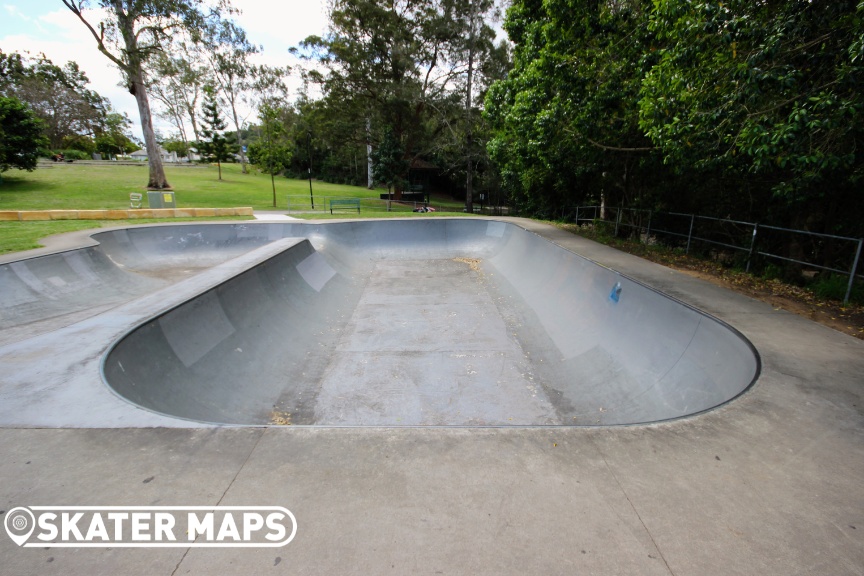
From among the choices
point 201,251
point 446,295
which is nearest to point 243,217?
point 201,251

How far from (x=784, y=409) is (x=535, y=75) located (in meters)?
9.11

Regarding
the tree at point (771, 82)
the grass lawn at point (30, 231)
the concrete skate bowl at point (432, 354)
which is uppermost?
the tree at point (771, 82)

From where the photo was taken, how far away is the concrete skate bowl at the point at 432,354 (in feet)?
14.2

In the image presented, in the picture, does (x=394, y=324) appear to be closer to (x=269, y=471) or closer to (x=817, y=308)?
(x=269, y=471)

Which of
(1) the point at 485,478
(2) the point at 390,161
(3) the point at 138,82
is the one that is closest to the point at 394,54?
(2) the point at 390,161

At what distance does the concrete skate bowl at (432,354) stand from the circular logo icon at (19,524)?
173 centimetres

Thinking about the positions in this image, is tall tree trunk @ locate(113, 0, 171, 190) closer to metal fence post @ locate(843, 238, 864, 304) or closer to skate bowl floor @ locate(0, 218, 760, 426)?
skate bowl floor @ locate(0, 218, 760, 426)

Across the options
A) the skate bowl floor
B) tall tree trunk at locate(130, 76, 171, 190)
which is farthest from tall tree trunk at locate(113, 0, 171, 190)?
the skate bowl floor

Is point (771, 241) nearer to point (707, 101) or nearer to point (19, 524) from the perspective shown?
point (707, 101)

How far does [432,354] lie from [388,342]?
0.98m

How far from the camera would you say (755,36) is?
4.95 m

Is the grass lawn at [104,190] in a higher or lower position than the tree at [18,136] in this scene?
lower

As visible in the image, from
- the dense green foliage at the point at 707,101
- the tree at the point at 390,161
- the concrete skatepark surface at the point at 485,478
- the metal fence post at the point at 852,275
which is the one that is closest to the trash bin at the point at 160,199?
the tree at the point at 390,161

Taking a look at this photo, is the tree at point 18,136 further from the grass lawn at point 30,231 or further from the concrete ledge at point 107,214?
the grass lawn at point 30,231
